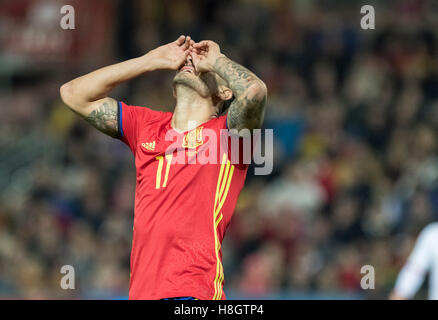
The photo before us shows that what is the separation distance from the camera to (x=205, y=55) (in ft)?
15.6

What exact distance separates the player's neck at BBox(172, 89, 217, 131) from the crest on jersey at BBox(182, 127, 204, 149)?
0.09m

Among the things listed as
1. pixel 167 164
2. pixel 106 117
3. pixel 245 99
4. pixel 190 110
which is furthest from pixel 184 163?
pixel 106 117

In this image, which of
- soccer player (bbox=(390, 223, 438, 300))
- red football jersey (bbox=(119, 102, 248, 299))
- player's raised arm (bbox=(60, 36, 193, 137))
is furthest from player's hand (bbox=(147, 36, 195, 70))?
soccer player (bbox=(390, 223, 438, 300))

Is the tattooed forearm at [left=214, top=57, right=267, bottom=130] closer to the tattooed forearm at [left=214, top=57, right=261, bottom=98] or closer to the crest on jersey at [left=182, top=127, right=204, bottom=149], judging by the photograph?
the tattooed forearm at [left=214, top=57, right=261, bottom=98]

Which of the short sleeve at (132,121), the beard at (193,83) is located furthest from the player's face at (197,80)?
the short sleeve at (132,121)

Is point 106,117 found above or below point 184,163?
above

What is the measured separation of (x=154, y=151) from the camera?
4617 mm

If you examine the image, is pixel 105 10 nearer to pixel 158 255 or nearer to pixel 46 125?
pixel 46 125

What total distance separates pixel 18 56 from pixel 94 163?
298cm

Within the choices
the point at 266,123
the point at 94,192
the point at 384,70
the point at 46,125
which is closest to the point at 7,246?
the point at 94,192

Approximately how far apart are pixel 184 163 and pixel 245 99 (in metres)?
0.51

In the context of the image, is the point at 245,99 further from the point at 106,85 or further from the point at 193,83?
the point at 106,85

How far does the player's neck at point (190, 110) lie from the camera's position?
4.73 m

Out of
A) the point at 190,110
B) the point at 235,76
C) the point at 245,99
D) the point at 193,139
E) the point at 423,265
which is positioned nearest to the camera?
the point at 245,99
